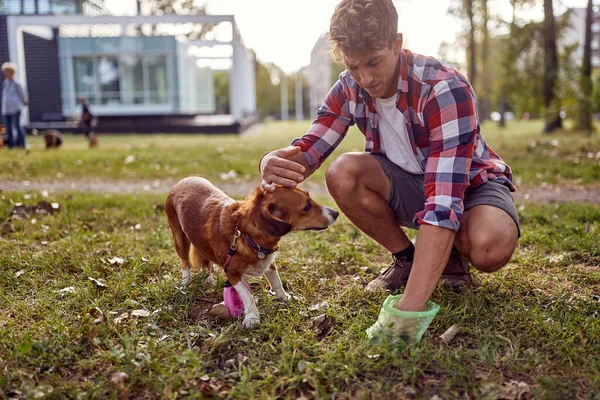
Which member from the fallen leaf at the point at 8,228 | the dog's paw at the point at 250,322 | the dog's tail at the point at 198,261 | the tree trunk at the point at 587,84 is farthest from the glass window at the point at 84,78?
the dog's paw at the point at 250,322

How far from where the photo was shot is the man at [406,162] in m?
2.71

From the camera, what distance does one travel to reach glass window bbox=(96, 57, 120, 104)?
2911 centimetres

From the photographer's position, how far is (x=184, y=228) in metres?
3.50

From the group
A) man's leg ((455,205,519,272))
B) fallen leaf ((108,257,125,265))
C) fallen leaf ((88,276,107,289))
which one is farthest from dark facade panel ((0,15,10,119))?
man's leg ((455,205,519,272))

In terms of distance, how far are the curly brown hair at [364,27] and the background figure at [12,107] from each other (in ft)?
42.7

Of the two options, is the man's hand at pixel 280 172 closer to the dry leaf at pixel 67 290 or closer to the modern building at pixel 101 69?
the dry leaf at pixel 67 290

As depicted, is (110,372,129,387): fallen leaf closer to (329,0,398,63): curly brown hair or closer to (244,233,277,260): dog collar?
(244,233,277,260): dog collar

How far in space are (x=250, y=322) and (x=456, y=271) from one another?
4.69 ft

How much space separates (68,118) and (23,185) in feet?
70.6

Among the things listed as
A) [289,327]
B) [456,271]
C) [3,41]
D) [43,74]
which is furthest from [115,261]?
[43,74]

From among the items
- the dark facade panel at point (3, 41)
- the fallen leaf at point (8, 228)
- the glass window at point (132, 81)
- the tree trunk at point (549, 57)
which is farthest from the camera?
the glass window at point (132, 81)

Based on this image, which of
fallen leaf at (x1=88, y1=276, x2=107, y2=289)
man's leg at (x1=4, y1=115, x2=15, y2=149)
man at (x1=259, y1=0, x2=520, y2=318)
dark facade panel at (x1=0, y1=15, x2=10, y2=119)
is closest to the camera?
man at (x1=259, y1=0, x2=520, y2=318)

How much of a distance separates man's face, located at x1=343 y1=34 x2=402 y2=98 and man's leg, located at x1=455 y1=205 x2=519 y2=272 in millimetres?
908

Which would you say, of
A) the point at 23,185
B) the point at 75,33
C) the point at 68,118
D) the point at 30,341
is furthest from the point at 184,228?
the point at 75,33
